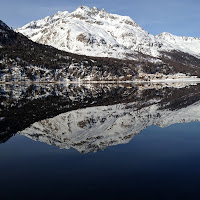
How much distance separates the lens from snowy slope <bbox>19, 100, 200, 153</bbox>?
24.0 m

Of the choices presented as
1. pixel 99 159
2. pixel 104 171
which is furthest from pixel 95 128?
pixel 104 171

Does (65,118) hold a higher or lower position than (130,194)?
higher

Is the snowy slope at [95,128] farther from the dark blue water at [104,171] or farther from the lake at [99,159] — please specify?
the dark blue water at [104,171]

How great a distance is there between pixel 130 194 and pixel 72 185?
→ 315 centimetres

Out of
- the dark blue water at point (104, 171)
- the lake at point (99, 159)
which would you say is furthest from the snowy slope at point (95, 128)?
the dark blue water at point (104, 171)

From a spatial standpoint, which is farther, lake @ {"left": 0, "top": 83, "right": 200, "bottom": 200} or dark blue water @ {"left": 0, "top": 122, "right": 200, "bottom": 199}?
lake @ {"left": 0, "top": 83, "right": 200, "bottom": 200}

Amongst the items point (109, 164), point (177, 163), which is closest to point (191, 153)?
point (177, 163)

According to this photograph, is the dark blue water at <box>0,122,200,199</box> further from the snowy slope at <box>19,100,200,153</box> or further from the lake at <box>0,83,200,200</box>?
the snowy slope at <box>19,100,200,153</box>

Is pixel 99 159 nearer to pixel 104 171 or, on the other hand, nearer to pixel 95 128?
pixel 104 171

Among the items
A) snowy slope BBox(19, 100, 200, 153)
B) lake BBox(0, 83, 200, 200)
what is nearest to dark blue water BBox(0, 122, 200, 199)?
lake BBox(0, 83, 200, 200)

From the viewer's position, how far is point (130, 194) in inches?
527

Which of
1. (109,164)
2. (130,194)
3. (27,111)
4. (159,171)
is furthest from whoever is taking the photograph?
(27,111)

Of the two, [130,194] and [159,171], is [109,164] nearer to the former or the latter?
[159,171]

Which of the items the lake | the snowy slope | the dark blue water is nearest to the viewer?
the dark blue water
